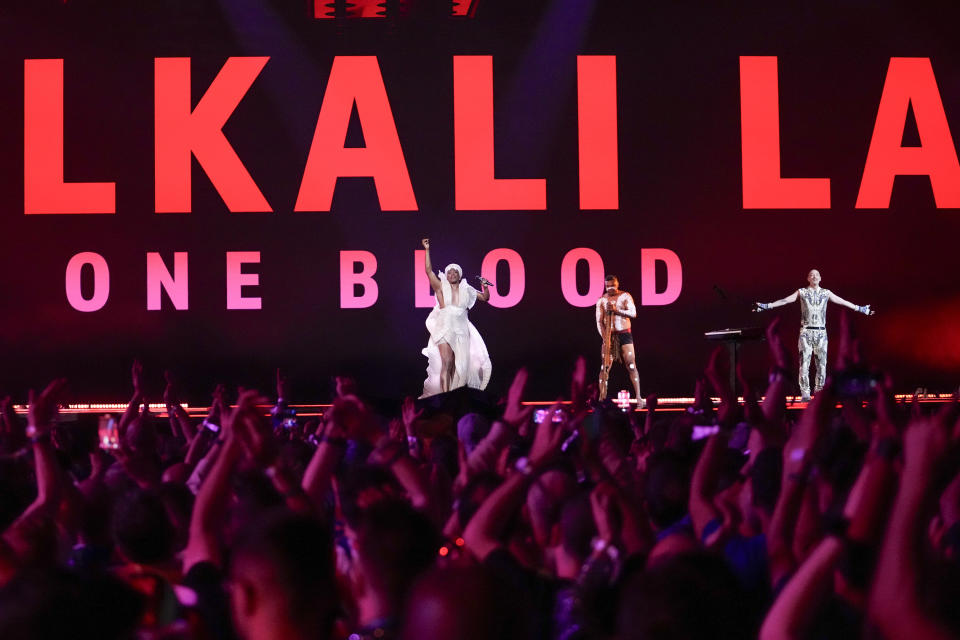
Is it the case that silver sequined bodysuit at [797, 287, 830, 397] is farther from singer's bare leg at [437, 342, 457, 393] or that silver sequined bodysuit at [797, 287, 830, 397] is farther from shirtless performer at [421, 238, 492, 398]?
singer's bare leg at [437, 342, 457, 393]

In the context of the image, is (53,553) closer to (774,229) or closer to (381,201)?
(381,201)

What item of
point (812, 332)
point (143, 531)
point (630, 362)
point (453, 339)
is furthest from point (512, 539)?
point (812, 332)

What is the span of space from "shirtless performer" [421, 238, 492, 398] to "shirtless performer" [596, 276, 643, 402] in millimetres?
1529

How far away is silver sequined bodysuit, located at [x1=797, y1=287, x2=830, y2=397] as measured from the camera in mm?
14375

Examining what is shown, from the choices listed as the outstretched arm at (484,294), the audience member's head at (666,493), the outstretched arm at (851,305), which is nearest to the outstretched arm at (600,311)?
the outstretched arm at (484,294)

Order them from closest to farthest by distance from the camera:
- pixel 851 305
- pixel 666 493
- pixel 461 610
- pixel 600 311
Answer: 1. pixel 461 610
2. pixel 666 493
3. pixel 600 311
4. pixel 851 305

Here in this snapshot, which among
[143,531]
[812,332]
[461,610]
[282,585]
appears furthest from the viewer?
[812,332]

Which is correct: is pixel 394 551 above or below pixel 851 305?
below

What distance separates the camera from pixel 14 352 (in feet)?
48.2

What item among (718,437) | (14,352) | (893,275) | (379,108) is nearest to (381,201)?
(379,108)

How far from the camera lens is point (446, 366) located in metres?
13.9

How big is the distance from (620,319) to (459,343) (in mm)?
2079

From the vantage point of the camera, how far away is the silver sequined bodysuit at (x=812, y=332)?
47.2ft

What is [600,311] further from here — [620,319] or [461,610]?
[461,610]
